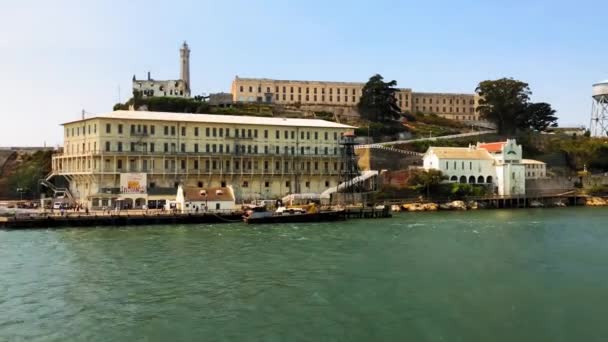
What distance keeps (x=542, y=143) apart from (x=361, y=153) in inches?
1538

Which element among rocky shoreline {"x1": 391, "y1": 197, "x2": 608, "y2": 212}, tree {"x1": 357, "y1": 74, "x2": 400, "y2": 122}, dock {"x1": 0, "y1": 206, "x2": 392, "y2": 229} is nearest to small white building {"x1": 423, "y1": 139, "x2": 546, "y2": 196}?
rocky shoreline {"x1": 391, "y1": 197, "x2": 608, "y2": 212}

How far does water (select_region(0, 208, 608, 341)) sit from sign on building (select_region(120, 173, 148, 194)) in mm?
16366

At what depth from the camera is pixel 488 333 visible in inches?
872

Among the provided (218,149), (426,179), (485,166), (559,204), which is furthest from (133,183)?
(559,204)

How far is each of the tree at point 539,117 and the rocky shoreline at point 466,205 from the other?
2550 cm

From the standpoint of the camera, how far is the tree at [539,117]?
10981 centimetres

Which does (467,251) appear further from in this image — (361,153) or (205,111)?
(205,111)

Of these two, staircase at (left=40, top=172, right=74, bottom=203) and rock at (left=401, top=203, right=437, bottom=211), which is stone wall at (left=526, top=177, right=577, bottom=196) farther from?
staircase at (left=40, top=172, right=74, bottom=203)

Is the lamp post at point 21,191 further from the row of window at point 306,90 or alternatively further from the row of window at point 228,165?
the row of window at point 306,90

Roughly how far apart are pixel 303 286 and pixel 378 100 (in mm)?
83099

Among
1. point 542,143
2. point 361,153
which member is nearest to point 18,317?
point 361,153

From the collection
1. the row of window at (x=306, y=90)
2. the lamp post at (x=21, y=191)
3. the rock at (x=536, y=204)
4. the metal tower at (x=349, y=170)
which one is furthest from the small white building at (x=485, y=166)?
the lamp post at (x=21, y=191)

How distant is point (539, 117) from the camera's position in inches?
4373

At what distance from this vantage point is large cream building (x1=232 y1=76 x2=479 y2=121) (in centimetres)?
11575
